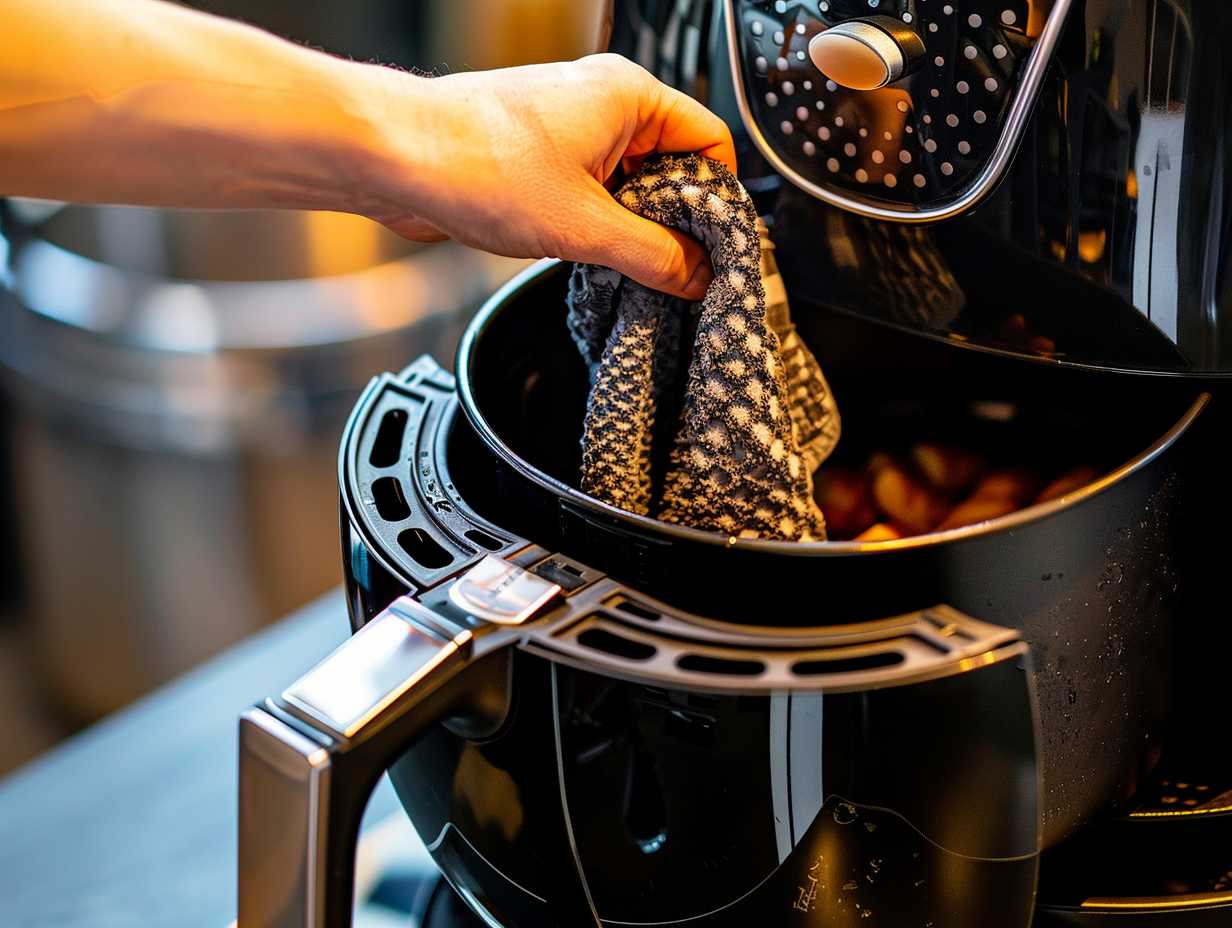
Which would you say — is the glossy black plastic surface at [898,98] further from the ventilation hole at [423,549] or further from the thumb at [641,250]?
the ventilation hole at [423,549]

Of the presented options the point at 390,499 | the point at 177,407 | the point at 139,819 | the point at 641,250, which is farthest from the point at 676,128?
the point at 177,407

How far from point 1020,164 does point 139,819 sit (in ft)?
1.55

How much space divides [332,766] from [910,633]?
16cm

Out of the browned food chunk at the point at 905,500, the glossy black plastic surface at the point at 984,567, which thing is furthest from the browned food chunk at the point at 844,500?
the glossy black plastic surface at the point at 984,567

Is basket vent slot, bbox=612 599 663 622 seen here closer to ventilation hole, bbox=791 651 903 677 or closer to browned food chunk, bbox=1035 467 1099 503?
ventilation hole, bbox=791 651 903 677

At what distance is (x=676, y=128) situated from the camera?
467mm

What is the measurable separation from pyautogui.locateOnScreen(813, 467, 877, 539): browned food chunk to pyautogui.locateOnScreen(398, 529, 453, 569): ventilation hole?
18 centimetres

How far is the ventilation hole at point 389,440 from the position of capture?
1.51 feet

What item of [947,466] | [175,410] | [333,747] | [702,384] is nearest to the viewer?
[333,747]

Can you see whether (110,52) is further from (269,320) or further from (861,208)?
(269,320)

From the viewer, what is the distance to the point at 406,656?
14.2 inches

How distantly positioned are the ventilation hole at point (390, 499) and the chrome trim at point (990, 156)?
0.61ft

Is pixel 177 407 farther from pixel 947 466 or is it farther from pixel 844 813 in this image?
pixel 844 813

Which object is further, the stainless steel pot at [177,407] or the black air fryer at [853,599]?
the stainless steel pot at [177,407]
